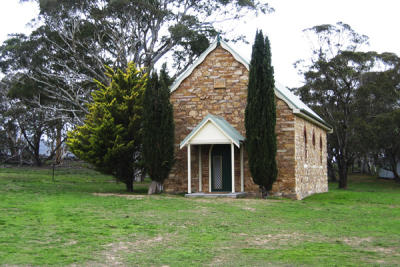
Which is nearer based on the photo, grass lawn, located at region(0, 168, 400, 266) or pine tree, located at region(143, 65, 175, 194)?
grass lawn, located at region(0, 168, 400, 266)

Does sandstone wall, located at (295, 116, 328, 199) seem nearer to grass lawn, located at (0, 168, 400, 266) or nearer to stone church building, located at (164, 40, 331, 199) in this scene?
stone church building, located at (164, 40, 331, 199)

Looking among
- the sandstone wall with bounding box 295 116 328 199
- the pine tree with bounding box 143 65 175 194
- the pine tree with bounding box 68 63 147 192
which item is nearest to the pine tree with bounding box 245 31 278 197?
the sandstone wall with bounding box 295 116 328 199

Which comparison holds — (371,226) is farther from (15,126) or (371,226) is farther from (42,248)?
(15,126)

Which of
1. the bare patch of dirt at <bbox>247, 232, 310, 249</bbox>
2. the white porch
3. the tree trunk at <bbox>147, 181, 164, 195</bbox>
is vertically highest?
the white porch

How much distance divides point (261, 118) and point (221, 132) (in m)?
1.71

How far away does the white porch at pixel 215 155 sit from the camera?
62.5 feet

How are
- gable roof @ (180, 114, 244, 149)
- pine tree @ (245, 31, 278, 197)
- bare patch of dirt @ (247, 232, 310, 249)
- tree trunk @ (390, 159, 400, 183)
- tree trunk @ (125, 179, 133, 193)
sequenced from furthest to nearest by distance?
1. tree trunk @ (390, 159, 400, 183)
2. tree trunk @ (125, 179, 133, 193)
3. gable roof @ (180, 114, 244, 149)
4. pine tree @ (245, 31, 278, 197)
5. bare patch of dirt @ (247, 232, 310, 249)

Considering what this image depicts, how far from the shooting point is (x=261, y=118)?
18.6 meters

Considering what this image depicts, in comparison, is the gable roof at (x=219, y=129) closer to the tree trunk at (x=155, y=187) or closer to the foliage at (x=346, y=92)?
the tree trunk at (x=155, y=187)

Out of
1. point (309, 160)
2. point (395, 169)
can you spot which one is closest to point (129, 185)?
point (309, 160)

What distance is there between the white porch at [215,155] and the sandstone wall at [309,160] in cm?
267

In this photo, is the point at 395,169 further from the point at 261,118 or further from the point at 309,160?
the point at 261,118

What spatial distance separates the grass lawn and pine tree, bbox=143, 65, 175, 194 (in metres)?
3.70

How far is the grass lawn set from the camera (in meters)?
8.03
